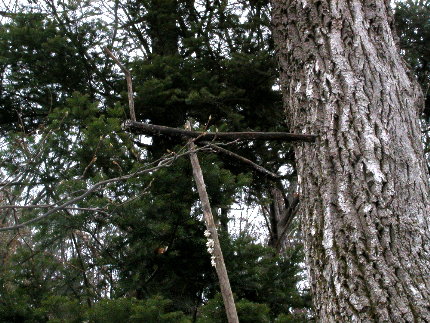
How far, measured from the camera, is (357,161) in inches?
90.1

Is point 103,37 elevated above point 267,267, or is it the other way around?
point 103,37

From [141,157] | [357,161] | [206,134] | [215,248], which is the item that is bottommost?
[215,248]

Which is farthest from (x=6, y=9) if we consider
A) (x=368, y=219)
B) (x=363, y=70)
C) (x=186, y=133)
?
(x=368, y=219)

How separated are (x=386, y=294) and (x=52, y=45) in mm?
4531

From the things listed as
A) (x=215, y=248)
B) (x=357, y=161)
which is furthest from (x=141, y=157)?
(x=357, y=161)

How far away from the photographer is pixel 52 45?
5.39 m

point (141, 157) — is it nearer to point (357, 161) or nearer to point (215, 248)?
point (215, 248)

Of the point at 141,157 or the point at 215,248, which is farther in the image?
the point at 141,157

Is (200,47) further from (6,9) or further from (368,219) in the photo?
(368,219)

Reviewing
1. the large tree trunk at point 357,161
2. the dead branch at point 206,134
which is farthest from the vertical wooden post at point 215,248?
the large tree trunk at point 357,161

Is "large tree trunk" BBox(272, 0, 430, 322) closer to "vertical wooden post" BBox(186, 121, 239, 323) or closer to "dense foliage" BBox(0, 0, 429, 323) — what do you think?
"vertical wooden post" BBox(186, 121, 239, 323)

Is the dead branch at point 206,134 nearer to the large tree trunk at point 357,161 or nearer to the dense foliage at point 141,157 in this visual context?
the large tree trunk at point 357,161

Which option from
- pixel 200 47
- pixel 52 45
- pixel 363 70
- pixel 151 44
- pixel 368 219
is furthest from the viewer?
pixel 151 44

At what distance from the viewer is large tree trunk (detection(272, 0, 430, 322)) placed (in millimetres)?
2029
